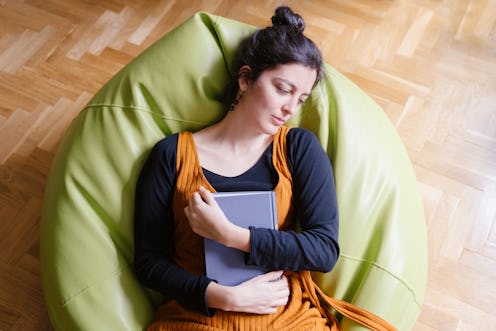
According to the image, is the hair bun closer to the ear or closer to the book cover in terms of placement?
the ear

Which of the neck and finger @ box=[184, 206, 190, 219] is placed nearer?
finger @ box=[184, 206, 190, 219]

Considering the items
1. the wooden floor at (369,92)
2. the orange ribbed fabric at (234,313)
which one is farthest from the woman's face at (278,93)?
the wooden floor at (369,92)

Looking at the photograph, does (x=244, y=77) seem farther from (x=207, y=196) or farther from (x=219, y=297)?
(x=219, y=297)

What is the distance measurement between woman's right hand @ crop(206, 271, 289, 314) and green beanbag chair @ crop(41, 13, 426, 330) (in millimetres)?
234

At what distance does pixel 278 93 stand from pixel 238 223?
361 mm

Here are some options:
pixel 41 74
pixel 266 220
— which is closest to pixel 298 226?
pixel 266 220

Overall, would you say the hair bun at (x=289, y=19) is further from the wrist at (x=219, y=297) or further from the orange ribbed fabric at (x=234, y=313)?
the wrist at (x=219, y=297)

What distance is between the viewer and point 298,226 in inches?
62.5

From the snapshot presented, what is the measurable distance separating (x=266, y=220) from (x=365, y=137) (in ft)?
1.49

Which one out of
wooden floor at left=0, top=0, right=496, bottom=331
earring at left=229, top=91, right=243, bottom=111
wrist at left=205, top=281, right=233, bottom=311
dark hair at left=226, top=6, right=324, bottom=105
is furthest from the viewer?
wooden floor at left=0, top=0, right=496, bottom=331

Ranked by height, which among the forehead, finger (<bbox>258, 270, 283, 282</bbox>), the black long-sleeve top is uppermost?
the forehead

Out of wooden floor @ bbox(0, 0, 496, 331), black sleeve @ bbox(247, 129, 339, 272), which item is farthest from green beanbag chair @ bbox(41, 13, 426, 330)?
wooden floor @ bbox(0, 0, 496, 331)

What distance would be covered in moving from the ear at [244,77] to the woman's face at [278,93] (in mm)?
63

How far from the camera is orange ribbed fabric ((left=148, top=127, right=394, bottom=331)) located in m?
1.38
